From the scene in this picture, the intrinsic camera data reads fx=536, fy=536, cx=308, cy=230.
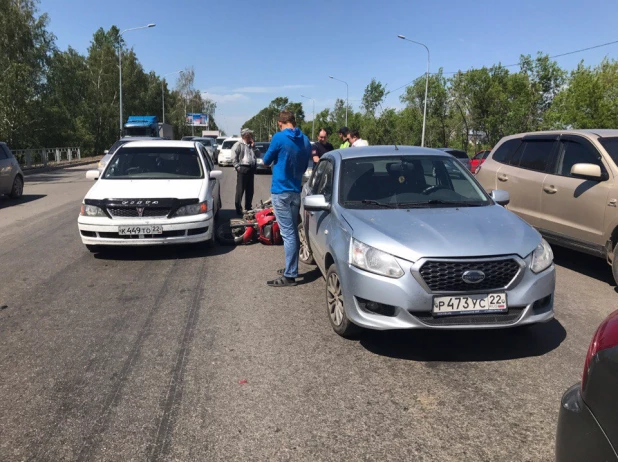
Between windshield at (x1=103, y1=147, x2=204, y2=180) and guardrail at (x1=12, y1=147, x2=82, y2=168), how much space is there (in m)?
19.3

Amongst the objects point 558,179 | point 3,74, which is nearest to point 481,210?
point 558,179

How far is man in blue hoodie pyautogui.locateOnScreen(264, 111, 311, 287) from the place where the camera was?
5.87 meters

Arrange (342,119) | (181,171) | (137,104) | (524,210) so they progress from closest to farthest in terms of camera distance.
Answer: (524,210), (181,171), (137,104), (342,119)

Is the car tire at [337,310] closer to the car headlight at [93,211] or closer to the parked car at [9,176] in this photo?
the car headlight at [93,211]

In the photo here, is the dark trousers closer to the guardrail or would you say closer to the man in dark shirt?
the man in dark shirt

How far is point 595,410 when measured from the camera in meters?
1.83

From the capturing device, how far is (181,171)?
840 cm

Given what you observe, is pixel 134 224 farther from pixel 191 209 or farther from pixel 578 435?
pixel 578 435

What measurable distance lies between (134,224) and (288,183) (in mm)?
2270

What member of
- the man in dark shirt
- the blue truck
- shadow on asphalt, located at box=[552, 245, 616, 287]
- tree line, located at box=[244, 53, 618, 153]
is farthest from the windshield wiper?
the blue truck

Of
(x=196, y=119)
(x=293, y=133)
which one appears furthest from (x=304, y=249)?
(x=196, y=119)

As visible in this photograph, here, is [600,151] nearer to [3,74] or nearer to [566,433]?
[566,433]

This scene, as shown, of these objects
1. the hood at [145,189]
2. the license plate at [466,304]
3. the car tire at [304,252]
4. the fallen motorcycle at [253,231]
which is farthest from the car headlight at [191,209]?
the license plate at [466,304]

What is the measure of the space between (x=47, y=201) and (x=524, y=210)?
12303 mm
